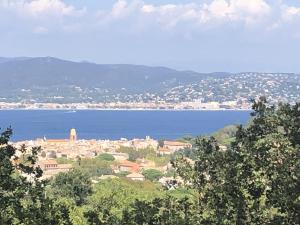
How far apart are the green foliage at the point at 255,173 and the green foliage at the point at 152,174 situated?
55084 millimetres

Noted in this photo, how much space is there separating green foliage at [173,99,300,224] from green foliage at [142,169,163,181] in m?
55.1

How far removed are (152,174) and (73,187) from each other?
27.5m

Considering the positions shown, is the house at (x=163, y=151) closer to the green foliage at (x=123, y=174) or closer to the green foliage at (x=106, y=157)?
the green foliage at (x=106, y=157)

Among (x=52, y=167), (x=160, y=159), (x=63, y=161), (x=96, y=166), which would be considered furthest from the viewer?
(x=160, y=159)

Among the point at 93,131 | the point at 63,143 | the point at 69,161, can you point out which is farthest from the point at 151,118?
the point at 69,161

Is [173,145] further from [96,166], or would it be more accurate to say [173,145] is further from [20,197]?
[20,197]

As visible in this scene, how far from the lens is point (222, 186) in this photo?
388 inches

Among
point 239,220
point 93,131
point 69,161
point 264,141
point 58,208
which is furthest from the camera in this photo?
point 93,131

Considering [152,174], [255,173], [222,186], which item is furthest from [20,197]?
[152,174]

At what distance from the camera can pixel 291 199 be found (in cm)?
882

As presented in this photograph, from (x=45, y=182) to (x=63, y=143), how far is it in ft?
295

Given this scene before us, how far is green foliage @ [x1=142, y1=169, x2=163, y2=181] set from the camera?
219ft

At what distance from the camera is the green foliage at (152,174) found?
66756 millimetres

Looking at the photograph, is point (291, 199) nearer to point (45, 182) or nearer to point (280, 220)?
point (280, 220)
